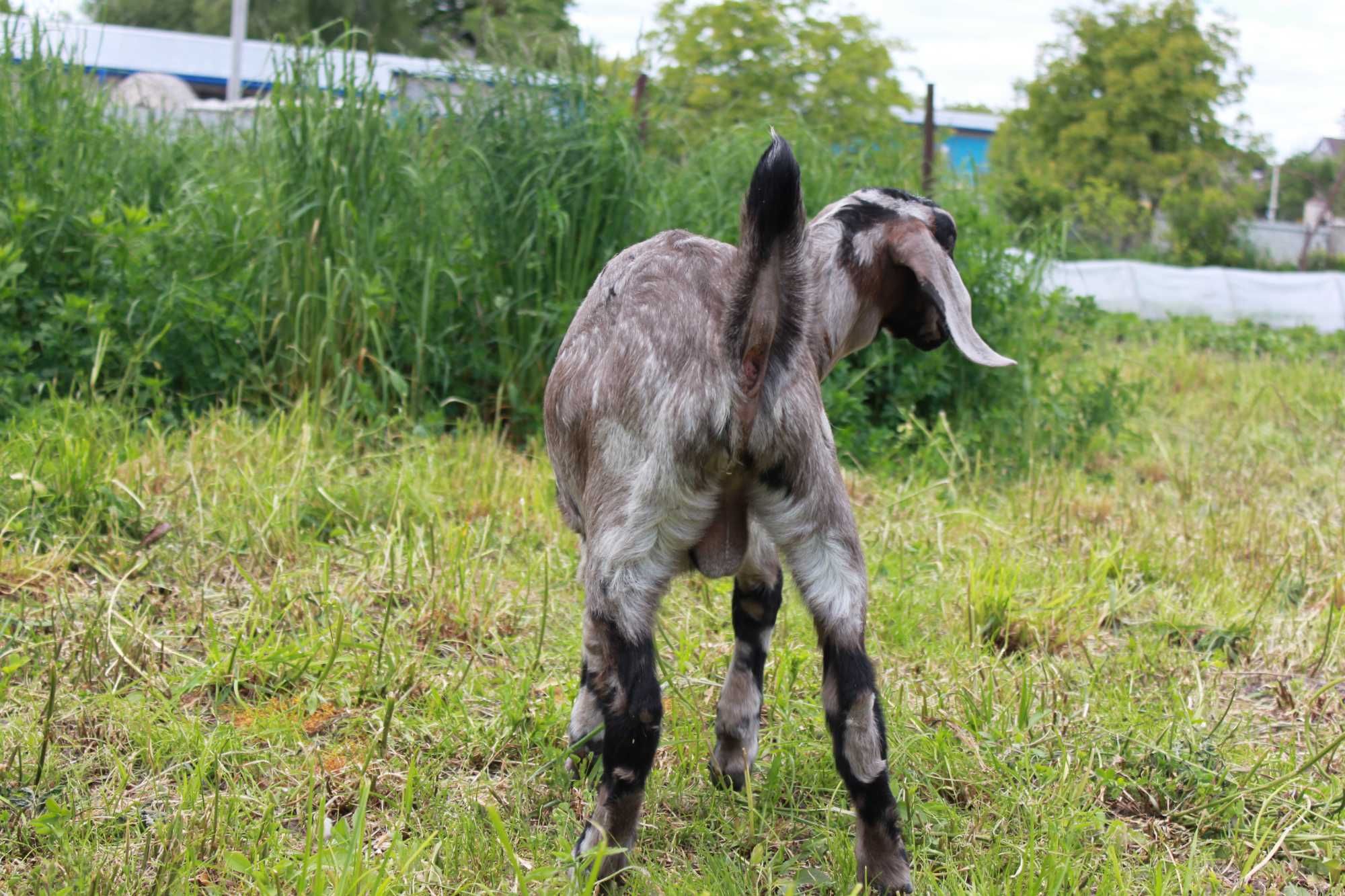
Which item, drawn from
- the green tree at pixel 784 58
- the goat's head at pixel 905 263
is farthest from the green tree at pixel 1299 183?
the goat's head at pixel 905 263

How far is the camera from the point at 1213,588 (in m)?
4.27

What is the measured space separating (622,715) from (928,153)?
5882 mm

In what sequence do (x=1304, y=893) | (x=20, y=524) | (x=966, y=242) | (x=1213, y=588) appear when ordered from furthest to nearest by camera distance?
(x=966, y=242) → (x=1213, y=588) → (x=20, y=524) → (x=1304, y=893)

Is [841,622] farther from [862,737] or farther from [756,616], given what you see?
[756,616]

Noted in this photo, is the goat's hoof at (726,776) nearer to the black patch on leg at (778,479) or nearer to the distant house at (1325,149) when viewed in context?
the black patch on leg at (778,479)

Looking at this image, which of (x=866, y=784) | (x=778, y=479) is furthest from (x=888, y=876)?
(x=778, y=479)

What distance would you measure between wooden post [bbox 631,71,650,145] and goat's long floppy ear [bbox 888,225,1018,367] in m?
3.94

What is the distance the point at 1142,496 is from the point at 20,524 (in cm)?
474

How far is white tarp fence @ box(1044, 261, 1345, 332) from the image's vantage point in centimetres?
1556

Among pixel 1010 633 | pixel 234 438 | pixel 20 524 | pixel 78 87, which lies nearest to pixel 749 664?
pixel 1010 633

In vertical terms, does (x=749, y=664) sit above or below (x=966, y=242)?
below

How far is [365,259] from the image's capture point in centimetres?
551

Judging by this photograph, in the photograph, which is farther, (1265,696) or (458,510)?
(458,510)

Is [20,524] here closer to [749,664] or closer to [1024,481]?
[749,664]
